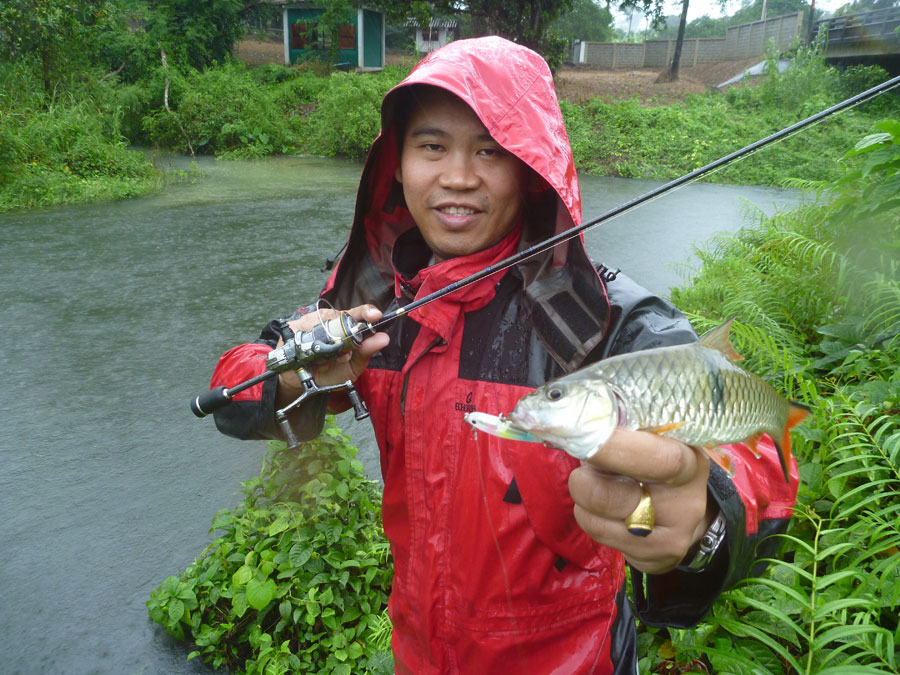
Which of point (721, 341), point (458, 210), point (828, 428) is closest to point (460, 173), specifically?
point (458, 210)

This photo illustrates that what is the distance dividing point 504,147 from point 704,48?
127ft

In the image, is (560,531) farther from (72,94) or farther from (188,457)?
(72,94)

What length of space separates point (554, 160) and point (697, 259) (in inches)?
258

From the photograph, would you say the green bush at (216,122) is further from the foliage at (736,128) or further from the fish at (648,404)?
the fish at (648,404)

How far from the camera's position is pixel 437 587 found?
78.5 inches

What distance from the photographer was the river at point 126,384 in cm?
319

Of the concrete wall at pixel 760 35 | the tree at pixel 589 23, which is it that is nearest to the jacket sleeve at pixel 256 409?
the concrete wall at pixel 760 35

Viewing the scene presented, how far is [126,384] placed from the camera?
16.6 feet

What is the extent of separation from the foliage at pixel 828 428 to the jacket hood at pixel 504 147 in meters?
1.22

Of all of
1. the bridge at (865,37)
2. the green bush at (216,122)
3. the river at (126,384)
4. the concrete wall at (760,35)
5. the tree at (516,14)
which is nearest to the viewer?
the river at (126,384)

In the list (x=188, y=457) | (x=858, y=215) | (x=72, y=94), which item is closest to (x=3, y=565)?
(x=188, y=457)

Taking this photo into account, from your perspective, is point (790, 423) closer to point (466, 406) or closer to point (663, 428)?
point (663, 428)

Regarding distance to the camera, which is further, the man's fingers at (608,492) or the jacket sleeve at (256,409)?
the jacket sleeve at (256,409)

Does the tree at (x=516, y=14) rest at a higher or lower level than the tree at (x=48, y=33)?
higher
